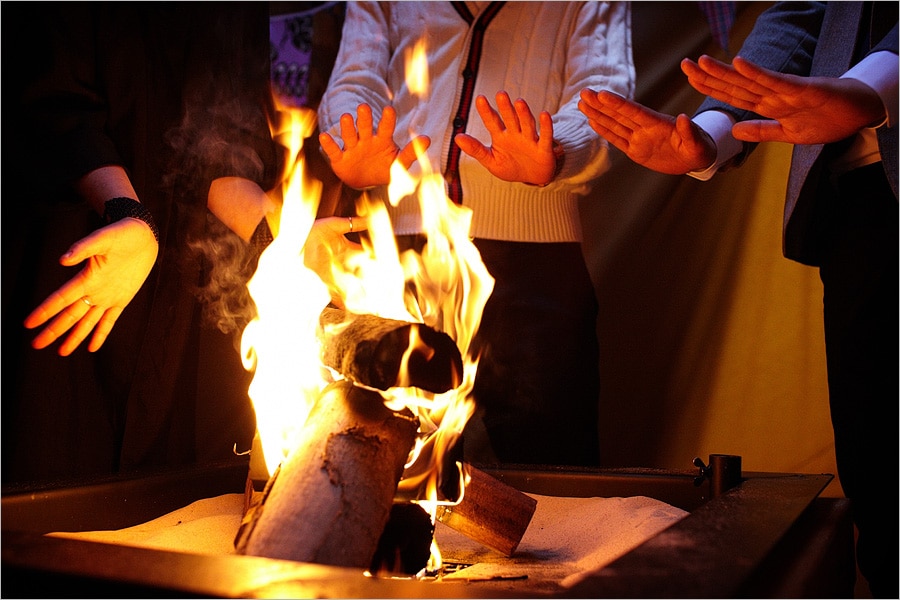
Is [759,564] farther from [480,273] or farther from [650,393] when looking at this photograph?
[650,393]

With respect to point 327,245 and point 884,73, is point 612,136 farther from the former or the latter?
point 327,245

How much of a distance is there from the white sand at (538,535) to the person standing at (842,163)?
0.49 meters

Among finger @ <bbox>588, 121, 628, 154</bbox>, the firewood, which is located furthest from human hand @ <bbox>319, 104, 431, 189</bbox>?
the firewood

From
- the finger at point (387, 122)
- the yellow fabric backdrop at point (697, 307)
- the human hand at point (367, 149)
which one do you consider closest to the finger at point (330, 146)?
the human hand at point (367, 149)

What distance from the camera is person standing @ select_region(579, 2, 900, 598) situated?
155cm

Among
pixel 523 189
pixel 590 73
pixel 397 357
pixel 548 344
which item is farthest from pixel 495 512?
pixel 590 73

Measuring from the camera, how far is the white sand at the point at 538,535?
1341 mm

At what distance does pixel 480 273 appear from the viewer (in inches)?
75.5

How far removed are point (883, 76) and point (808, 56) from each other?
470 mm

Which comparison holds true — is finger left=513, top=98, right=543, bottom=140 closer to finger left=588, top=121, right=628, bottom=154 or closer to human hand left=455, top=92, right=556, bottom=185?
human hand left=455, top=92, right=556, bottom=185

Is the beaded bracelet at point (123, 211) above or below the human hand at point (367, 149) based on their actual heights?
below

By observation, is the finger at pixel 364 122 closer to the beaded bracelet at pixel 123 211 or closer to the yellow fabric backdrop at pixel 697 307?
the beaded bracelet at pixel 123 211

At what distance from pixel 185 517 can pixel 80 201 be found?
87cm

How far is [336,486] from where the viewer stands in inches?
43.1
